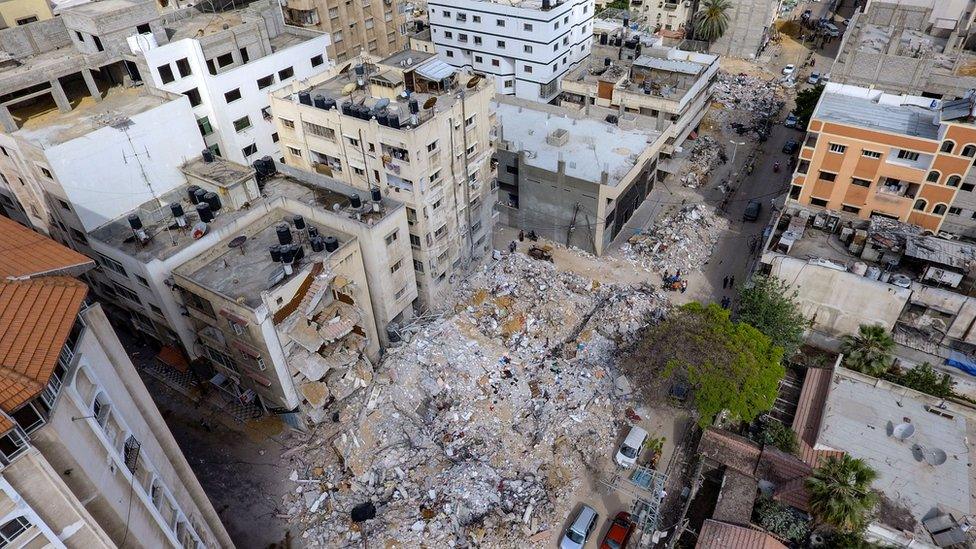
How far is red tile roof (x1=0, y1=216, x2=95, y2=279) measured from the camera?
16422 millimetres

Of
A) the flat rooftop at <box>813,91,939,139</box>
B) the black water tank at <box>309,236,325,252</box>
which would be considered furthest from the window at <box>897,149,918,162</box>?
the black water tank at <box>309,236,325,252</box>

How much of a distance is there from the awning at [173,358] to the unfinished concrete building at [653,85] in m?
40.8

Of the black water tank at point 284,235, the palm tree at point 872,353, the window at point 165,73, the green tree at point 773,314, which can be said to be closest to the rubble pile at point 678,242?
the green tree at point 773,314

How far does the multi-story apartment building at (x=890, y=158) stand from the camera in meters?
39.4

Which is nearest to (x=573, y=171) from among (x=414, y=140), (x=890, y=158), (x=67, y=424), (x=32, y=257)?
(x=414, y=140)

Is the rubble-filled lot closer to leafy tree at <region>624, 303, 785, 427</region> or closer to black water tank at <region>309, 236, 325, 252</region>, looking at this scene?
leafy tree at <region>624, 303, 785, 427</region>

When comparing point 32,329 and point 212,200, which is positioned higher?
point 32,329

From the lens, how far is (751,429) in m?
34.2

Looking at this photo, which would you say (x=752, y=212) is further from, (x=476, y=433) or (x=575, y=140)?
(x=476, y=433)

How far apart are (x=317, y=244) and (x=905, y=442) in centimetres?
3427

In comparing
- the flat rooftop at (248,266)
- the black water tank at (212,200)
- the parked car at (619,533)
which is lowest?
the parked car at (619,533)

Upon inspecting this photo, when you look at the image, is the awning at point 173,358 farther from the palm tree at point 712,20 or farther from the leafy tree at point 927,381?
the palm tree at point 712,20

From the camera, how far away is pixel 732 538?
1080 inches

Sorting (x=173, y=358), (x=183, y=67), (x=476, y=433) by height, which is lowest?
(x=476, y=433)
